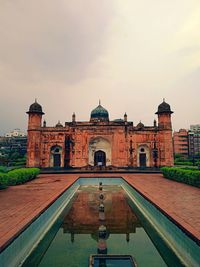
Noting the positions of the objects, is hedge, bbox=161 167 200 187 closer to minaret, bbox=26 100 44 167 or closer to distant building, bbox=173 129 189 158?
minaret, bbox=26 100 44 167

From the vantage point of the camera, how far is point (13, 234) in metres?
3.88

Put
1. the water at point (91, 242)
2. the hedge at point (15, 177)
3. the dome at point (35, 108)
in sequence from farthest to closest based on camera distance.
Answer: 1. the dome at point (35, 108)
2. the hedge at point (15, 177)
3. the water at point (91, 242)

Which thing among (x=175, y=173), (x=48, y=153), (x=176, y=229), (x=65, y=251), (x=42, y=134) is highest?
(x=42, y=134)

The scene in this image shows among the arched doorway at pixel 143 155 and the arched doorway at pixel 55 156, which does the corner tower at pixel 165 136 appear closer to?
the arched doorway at pixel 143 155

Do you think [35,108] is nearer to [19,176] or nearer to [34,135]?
[34,135]

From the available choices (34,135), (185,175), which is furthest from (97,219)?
(34,135)

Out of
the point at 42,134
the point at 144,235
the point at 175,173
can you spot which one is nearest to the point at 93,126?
the point at 42,134

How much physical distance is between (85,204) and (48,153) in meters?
15.1

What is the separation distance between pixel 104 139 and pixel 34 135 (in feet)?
25.3

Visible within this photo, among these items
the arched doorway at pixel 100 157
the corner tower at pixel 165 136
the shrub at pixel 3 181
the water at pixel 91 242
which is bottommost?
the water at pixel 91 242

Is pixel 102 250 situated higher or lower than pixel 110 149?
lower

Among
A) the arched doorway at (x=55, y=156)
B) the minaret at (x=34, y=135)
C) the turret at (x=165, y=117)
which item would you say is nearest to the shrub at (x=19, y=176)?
the minaret at (x=34, y=135)

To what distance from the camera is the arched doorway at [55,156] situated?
74.0ft

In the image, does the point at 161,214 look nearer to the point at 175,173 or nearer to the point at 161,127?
the point at 175,173
